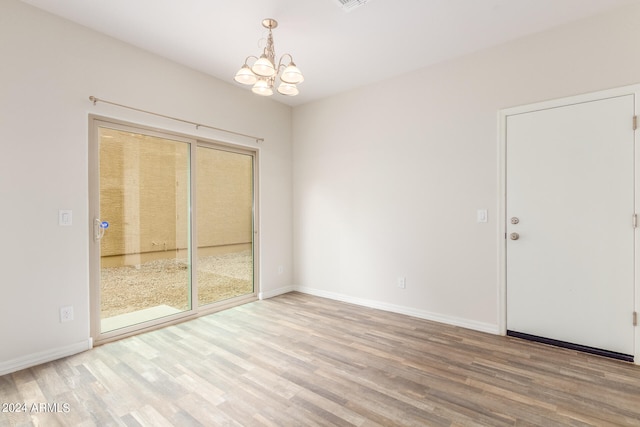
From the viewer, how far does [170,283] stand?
3.50m

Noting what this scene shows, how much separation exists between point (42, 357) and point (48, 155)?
5.57 ft

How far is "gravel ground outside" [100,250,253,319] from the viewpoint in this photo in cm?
305

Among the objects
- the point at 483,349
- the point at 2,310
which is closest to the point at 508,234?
the point at 483,349

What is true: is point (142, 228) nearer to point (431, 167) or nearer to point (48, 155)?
point (48, 155)

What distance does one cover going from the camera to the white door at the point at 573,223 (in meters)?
2.51

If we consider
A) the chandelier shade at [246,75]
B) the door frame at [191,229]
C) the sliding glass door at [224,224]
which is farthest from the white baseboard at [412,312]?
the chandelier shade at [246,75]

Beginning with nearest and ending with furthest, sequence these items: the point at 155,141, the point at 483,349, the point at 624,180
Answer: the point at 624,180, the point at 483,349, the point at 155,141

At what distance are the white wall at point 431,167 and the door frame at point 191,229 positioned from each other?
2.66ft

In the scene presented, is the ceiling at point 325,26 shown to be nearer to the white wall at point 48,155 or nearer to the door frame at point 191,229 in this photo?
the white wall at point 48,155

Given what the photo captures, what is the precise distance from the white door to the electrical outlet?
13.6ft

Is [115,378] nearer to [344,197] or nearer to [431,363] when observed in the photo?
[431,363]

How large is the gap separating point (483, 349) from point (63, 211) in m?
3.94

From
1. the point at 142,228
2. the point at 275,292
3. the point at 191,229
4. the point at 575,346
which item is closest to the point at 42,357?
the point at 142,228

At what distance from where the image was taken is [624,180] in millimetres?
2494
